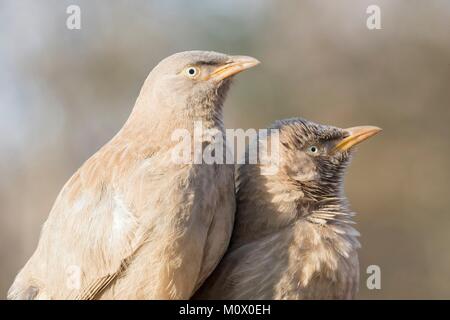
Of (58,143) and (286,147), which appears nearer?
(286,147)

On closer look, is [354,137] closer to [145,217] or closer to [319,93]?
[145,217]

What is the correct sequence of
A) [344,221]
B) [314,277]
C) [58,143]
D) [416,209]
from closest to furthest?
1. [314,277]
2. [344,221]
3. [58,143]
4. [416,209]

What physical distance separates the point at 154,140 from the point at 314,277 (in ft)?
3.56

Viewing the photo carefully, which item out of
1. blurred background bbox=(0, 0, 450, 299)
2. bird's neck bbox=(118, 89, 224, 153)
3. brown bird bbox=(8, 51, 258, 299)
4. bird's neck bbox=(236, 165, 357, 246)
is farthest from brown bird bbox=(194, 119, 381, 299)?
blurred background bbox=(0, 0, 450, 299)

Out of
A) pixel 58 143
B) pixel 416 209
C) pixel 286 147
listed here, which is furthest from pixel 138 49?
pixel 286 147

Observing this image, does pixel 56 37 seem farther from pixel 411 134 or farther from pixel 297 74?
pixel 411 134

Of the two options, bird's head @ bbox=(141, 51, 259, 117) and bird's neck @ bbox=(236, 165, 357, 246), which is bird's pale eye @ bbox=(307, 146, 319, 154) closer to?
bird's neck @ bbox=(236, 165, 357, 246)

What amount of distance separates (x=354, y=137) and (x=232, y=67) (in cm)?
80

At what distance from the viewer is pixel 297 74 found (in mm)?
11805

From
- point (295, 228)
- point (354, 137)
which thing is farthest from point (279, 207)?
point (354, 137)

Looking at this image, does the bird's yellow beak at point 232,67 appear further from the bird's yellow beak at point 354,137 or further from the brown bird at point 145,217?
the bird's yellow beak at point 354,137

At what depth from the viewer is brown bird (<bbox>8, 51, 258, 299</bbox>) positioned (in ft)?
13.2

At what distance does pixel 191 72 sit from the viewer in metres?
4.57

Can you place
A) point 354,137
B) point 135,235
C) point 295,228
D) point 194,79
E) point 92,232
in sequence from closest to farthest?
point 135,235, point 92,232, point 295,228, point 194,79, point 354,137
